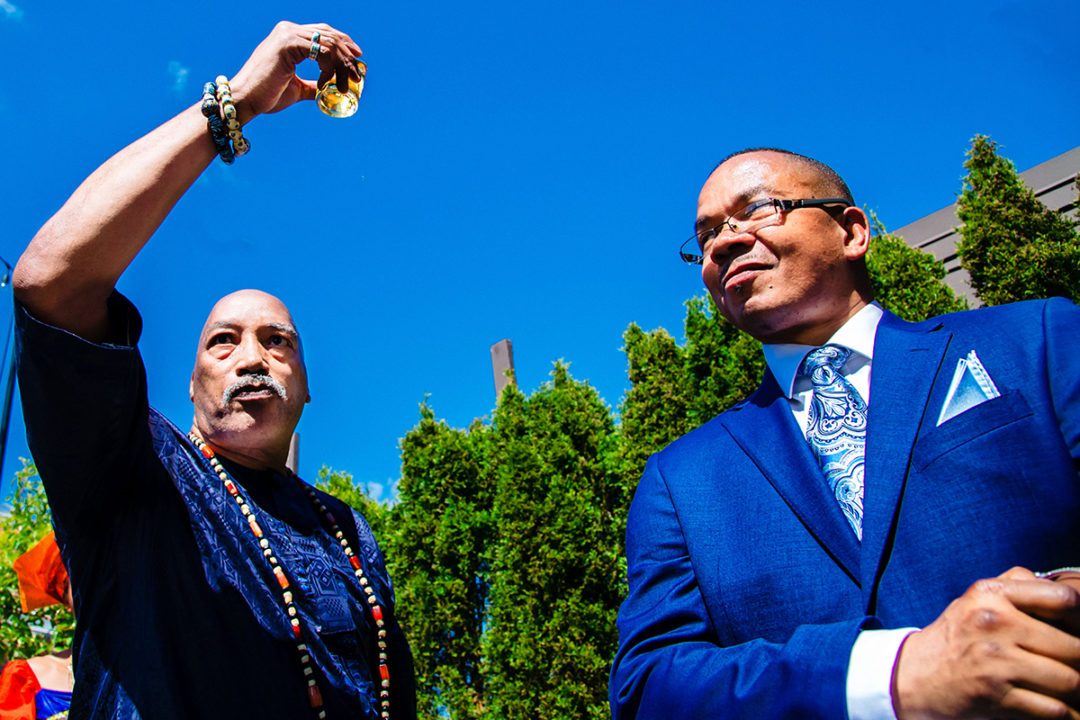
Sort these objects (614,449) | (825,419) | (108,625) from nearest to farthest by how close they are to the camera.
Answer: (825,419) → (108,625) → (614,449)

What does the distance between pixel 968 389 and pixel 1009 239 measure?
956 centimetres

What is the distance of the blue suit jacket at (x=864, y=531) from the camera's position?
1217 mm

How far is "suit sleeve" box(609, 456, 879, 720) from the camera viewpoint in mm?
1105

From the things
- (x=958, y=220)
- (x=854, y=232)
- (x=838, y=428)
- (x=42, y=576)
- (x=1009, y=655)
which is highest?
(x=958, y=220)

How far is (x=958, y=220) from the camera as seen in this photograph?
1293 centimetres

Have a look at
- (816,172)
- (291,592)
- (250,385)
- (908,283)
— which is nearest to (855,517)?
(816,172)

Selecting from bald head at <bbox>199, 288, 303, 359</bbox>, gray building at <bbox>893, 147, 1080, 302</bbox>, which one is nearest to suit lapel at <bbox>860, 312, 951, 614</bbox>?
bald head at <bbox>199, 288, 303, 359</bbox>

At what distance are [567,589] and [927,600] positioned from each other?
22.9 feet

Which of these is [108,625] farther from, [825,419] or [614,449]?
[614,449]

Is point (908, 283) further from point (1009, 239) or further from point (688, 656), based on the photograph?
point (688, 656)

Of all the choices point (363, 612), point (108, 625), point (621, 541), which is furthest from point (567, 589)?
point (108, 625)

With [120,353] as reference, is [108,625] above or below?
below

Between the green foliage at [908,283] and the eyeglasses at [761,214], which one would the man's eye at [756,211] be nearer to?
the eyeglasses at [761,214]

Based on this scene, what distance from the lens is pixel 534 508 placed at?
27.3 ft
